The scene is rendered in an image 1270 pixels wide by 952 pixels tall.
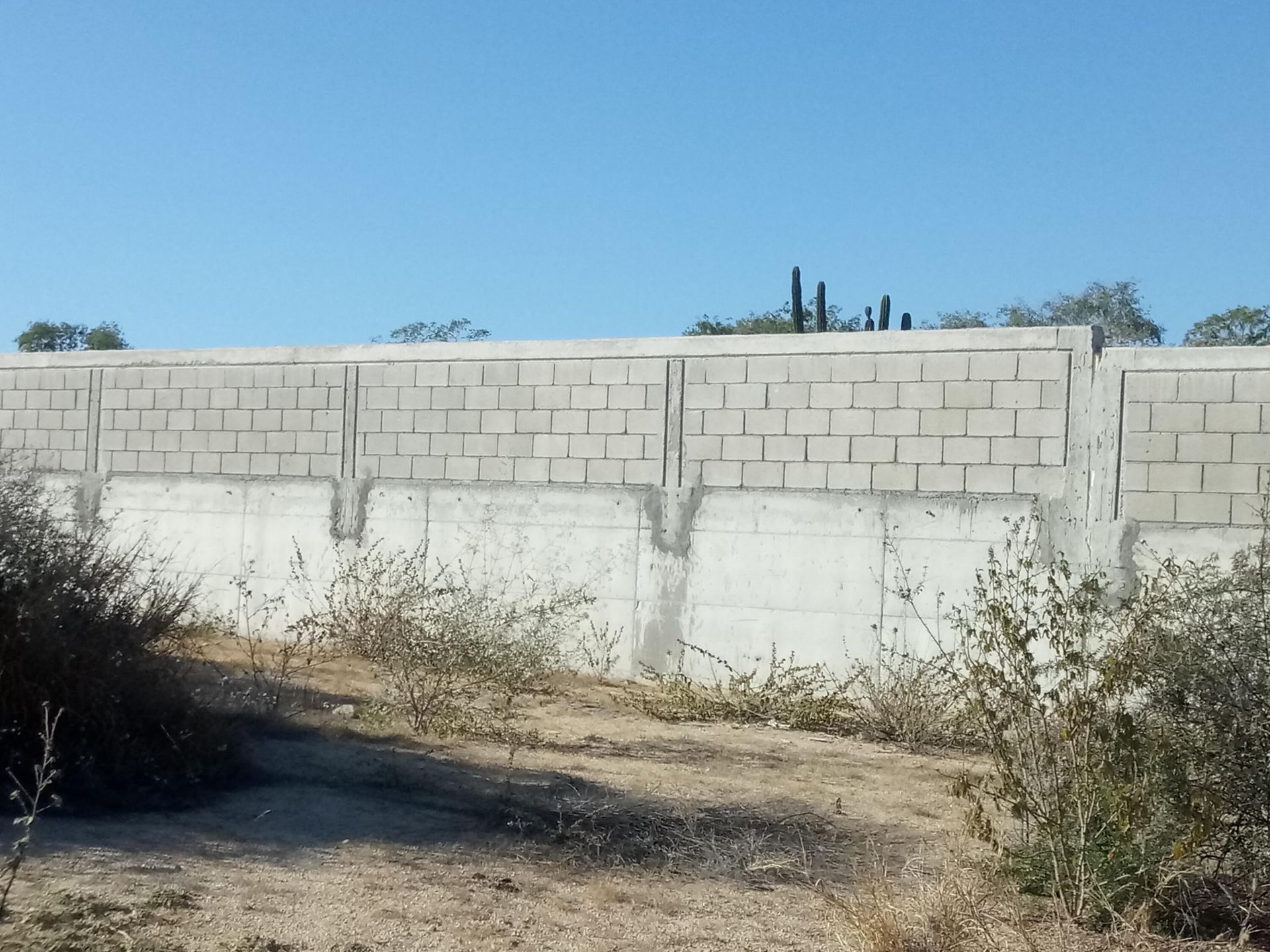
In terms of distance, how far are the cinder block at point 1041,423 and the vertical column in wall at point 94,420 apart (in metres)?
9.83

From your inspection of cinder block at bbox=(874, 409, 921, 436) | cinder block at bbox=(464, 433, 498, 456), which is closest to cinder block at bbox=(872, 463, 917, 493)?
cinder block at bbox=(874, 409, 921, 436)

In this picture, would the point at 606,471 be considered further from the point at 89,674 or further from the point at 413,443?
the point at 89,674

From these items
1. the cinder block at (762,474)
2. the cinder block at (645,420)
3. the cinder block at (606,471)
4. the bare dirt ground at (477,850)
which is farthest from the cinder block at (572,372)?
the bare dirt ground at (477,850)

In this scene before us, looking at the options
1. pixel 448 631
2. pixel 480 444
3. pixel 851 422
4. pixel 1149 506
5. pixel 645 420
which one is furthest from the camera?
pixel 480 444

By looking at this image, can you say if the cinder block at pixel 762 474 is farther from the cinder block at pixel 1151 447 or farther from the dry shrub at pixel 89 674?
the dry shrub at pixel 89 674

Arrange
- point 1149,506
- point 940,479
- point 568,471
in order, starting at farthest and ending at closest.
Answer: point 568,471
point 940,479
point 1149,506

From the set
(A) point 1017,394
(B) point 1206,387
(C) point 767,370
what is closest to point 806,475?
(C) point 767,370

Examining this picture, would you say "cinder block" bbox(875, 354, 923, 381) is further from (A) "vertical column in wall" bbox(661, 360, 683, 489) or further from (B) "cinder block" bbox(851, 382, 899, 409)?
(A) "vertical column in wall" bbox(661, 360, 683, 489)

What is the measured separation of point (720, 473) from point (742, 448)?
293mm

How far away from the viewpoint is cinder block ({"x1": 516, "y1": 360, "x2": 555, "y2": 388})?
1171cm

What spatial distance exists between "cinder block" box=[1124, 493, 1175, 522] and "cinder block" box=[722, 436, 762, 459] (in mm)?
2962

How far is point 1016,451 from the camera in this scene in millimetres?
9836

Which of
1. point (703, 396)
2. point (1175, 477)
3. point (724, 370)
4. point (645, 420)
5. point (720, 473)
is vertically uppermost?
point (724, 370)

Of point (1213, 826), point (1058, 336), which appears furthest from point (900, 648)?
point (1213, 826)
